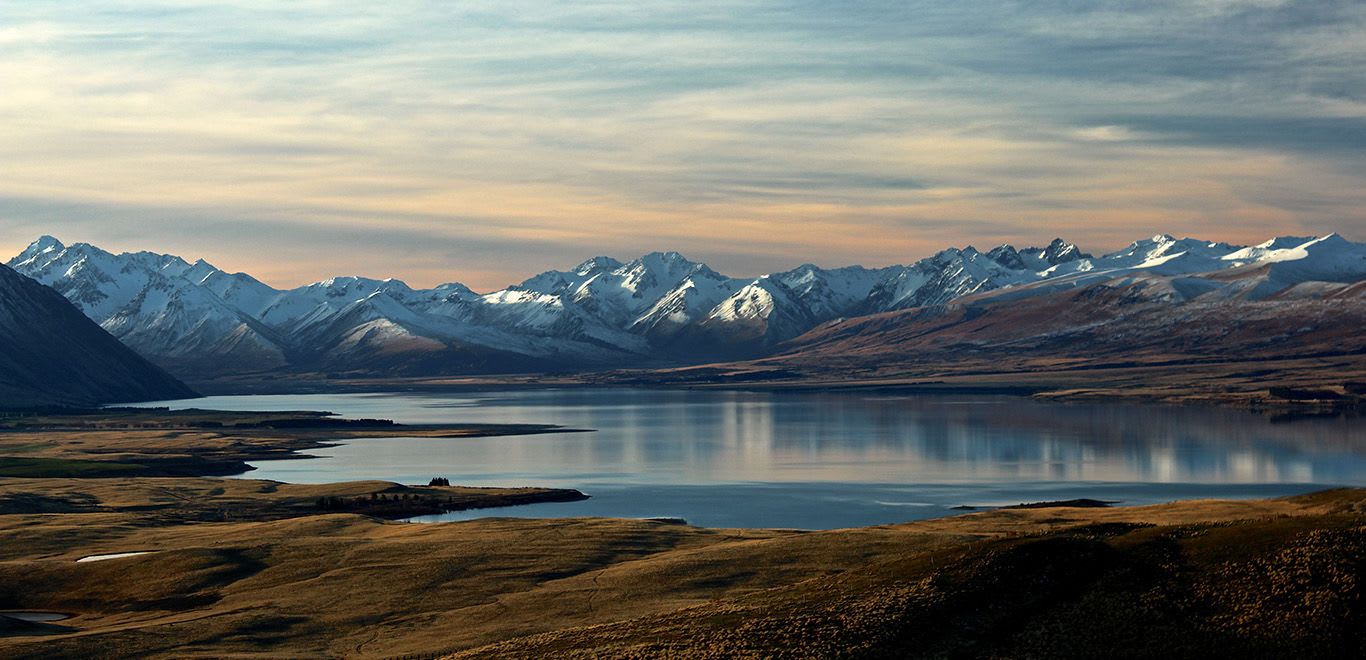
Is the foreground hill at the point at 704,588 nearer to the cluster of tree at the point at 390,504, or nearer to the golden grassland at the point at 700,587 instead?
the golden grassland at the point at 700,587

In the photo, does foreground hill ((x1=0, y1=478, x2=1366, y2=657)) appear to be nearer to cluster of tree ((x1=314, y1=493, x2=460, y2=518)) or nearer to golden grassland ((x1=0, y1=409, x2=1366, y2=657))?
golden grassland ((x1=0, y1=409, x2=1366, y2=657))

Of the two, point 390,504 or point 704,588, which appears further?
point 390,504

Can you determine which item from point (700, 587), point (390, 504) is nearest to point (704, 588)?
point (700, 587)

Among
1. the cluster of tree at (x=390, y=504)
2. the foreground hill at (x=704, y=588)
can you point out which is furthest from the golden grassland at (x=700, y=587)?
the cluster of tree at (x=390, y=504)

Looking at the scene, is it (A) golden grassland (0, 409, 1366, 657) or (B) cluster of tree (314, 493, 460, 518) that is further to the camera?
(B) cluster of tree (314, 493, 460, 518)

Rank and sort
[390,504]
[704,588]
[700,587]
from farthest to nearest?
[390,504], [700,587], [704,588]

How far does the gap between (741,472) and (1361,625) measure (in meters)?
130

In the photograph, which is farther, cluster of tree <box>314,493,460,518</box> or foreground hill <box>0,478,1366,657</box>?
cluster of tree <box>314,493,460,518</box>

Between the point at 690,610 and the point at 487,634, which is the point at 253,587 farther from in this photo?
the point at 690,610

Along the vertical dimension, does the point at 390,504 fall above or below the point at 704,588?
below

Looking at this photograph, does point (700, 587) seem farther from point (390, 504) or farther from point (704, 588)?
point (390, 504)

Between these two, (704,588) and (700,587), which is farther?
(700,587)

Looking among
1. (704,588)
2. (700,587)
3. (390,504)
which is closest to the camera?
(704,588)

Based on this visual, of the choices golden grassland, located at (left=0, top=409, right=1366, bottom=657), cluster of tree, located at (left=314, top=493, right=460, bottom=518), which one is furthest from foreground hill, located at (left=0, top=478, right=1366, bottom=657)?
cluster of tree, located at (left=314, top=493, right=460, bottom=518)
